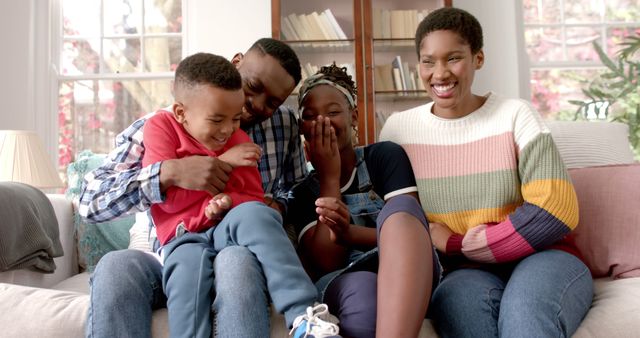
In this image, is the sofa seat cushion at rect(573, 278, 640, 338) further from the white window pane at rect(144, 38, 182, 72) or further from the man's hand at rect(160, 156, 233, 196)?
the white window pane at rect(144, 38, 182, 72)

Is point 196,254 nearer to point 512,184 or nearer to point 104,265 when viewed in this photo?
point 104,265

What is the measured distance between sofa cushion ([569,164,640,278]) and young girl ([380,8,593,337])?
0.18m

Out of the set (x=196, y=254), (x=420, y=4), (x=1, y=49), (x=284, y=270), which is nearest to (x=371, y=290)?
(x=284, y=270)

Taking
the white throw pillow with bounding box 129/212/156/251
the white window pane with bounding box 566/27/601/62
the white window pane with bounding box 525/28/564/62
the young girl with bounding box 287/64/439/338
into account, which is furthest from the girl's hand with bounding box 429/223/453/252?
the white window pane with bounding box 566/27/601/62

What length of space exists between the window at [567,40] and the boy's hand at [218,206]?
11.4ft

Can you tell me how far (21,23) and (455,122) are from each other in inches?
126

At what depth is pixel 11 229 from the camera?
5.52 feet

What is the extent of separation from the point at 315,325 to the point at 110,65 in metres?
3.43

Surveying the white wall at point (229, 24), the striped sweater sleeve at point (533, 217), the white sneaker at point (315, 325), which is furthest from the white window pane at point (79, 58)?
the white sneaker at point (315, 325)

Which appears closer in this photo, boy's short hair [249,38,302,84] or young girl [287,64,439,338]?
young girl [287,64,439,338]

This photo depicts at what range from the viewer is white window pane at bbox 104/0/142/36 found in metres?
4.10

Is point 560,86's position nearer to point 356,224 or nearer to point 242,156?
point 356,224

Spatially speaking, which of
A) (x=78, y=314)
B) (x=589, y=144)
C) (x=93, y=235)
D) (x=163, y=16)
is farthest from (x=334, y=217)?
(x=163, y=16)

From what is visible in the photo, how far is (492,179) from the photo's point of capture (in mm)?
1503
